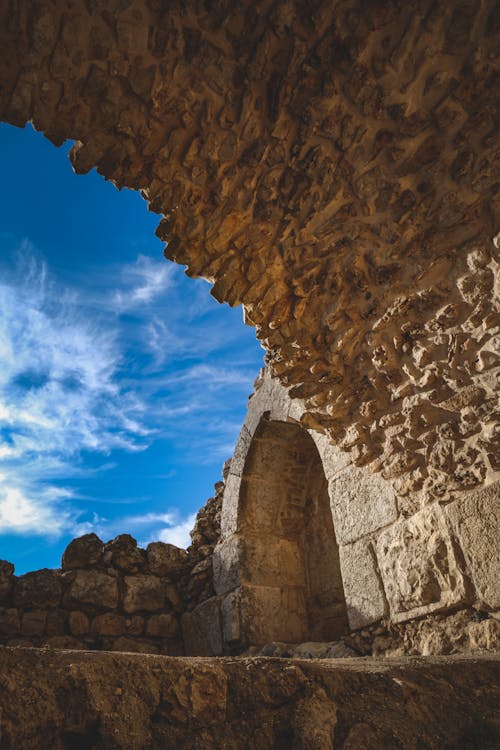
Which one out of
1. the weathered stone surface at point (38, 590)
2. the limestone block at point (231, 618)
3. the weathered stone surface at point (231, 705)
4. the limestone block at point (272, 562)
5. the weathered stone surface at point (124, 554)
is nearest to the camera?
the weathered stone surface at point (231, 705)

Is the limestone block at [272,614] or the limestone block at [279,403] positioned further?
the limestone block at [279,403]

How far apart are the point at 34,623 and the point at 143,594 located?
1.01m

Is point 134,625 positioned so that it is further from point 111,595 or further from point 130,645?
point 111,595

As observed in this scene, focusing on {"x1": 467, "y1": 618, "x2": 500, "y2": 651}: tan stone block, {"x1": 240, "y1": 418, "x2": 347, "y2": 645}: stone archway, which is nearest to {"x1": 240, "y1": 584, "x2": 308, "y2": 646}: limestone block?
{"x1": 240, "y1": 418, "x2": 347, "y2": 645}: stone archway

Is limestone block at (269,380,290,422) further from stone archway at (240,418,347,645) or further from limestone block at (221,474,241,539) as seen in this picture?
limestone block at (221,474,241,539)

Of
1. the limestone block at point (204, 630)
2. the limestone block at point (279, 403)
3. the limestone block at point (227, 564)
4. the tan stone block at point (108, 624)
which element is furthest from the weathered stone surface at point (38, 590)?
the limestone block at point (279, 403)

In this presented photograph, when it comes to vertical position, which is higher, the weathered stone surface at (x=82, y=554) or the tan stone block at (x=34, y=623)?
the weathered stone surface at (x=82, y=554)

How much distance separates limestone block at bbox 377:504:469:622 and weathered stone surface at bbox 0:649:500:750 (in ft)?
2.93

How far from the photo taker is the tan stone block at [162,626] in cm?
525

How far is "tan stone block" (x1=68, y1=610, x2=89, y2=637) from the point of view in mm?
4930

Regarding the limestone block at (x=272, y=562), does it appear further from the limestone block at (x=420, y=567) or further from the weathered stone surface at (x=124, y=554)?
the limestone block at (x=420, y=567)

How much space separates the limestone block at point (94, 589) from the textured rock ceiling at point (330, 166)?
3.11m

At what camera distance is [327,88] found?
9.02 feet

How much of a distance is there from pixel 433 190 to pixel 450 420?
4.12 ft
